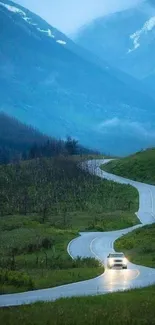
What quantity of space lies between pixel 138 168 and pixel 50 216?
58.1m

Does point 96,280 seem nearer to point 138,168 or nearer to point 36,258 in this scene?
point 36,258

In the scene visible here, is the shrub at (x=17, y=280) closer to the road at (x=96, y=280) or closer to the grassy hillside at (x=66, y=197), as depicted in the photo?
the road at (x=96, y=280)

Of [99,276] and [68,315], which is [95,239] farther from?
[68,315]

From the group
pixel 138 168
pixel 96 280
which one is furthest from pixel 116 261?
pixel 138 168

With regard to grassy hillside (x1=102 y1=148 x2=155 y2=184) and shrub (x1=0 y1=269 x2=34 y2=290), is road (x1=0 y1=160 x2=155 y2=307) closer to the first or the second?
shrub (x1=0 y1=269 x2=34 y2=290)

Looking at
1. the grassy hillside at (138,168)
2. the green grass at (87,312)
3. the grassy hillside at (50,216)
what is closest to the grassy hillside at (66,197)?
the grassy hillside at (50,216)

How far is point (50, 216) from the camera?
73125mm

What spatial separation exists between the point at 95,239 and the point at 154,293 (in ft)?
104

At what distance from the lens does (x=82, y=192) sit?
98.7 m

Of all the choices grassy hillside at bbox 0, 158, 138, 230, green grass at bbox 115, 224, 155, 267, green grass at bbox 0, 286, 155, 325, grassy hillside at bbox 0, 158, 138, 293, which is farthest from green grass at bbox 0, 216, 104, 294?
grassy hillside at bbox 0, 158, 138, 230

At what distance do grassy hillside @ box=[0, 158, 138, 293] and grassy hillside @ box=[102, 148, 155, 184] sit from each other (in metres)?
11.3

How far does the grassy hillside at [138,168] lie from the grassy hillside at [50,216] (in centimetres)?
1129

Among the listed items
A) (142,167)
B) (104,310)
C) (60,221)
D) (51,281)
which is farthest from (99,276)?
(142,167)

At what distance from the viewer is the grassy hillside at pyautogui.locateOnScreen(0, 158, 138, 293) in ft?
99.6
